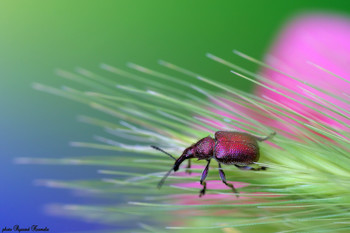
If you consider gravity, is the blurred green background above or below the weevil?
above

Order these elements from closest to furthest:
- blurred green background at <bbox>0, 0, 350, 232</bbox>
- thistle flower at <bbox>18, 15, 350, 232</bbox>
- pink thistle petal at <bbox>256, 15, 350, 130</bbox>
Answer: thistle flower at <bbox>18, 15, 350, 232</bbox>
pink thistle petal at <bbox>256, 15, 350, 130</bbox>
blurred green background at <bbox>0, 0, 350, 232</bbox>

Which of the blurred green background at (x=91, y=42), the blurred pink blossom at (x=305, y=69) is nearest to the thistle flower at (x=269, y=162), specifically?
the blurred pink blossom at (x=305, y=69)

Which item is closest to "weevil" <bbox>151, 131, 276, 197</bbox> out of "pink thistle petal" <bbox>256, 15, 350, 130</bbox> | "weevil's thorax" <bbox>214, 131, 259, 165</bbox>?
"weevil's thorax" <bbox>214, 131, 259, 165</bbox>

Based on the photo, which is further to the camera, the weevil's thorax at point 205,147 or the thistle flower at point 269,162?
the weevil's thorax at point 205,147

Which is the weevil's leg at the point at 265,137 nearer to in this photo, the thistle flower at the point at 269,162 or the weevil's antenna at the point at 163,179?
the thistle flower at the point at 269,162

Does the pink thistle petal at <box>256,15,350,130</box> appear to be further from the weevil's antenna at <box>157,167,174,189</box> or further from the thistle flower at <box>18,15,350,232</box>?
the weevil's antenna at <box>157,167,174,189</box>
